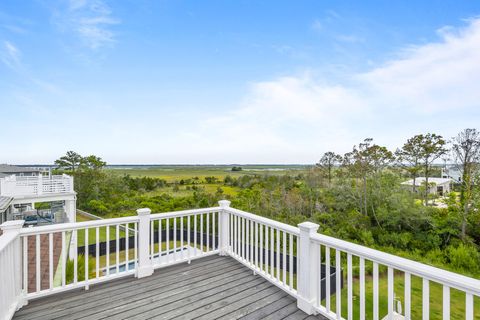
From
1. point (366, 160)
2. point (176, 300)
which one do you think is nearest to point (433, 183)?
point (366, 160)

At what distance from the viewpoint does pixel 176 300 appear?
2.71m

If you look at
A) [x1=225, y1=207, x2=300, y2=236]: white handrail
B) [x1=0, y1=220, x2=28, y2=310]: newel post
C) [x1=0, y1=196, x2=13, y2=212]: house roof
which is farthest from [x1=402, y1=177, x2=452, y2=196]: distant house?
[x1=0, y1=196, x2=13, y2=212]: house roof

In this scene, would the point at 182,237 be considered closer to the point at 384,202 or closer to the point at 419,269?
the point at 419,269

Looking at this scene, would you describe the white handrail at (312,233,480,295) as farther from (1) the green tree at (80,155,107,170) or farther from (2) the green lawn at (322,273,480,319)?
(1) the green tree at (80,155,107,170)

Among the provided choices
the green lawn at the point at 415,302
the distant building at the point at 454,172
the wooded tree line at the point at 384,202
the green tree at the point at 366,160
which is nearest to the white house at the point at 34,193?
the wooded tree line at the point at 384,202

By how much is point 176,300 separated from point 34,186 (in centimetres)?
1066

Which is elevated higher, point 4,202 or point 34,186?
point 34,186

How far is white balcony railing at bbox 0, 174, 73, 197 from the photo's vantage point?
9387mm

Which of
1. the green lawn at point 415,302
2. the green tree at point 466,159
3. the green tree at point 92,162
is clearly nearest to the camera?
the green lawn at point 415,302

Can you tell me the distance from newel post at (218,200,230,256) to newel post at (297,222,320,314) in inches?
68.1

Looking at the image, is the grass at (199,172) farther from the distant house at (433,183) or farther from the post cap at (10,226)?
the post cap at (10,226)

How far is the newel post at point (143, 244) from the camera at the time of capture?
129 inches

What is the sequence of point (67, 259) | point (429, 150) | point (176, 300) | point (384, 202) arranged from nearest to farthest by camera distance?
point (176, 300)
point (67, 259)
point (429, 150)
point (384, 202)

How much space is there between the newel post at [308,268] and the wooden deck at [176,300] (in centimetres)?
13
